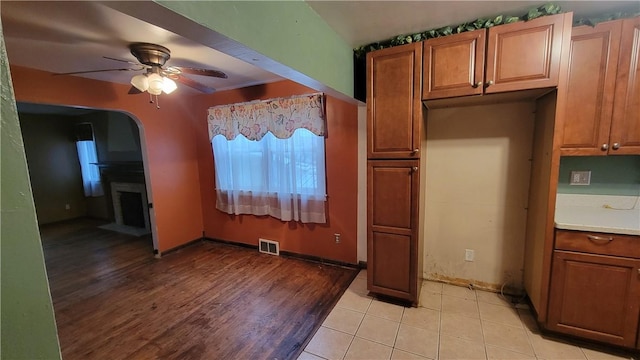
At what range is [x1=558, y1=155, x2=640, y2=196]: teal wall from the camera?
6.49 ft

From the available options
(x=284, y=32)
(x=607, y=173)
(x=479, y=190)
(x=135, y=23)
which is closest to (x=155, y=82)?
(x=135, y=23)

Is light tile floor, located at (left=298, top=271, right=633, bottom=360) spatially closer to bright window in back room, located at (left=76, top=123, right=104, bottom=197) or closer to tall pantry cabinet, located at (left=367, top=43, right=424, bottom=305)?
tall pantry cabinet, located at (left=367, top=43, right=424, bottom=305)

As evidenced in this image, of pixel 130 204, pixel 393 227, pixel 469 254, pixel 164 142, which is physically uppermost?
pixel 164 142

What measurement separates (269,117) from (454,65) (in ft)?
7.05

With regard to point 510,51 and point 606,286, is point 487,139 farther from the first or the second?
point 606,286

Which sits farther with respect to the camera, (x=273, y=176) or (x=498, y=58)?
(x=273, y=176)

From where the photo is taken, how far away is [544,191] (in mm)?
1952

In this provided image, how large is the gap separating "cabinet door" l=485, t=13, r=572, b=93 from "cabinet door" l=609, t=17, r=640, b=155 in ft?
1.25

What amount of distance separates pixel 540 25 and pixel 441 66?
0.62m

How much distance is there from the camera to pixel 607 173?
2.03 metres

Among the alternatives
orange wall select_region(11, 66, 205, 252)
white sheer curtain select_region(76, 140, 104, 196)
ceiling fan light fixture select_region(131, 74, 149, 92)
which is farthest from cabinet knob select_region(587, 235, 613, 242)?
white sheer curtain select_region(76, 140, 104, 196)

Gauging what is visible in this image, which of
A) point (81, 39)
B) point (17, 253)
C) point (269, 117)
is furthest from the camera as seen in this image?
point (269, 117)

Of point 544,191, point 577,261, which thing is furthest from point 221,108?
point 577,261

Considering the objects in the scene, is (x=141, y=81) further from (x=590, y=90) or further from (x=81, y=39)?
(x=590, y=90)
